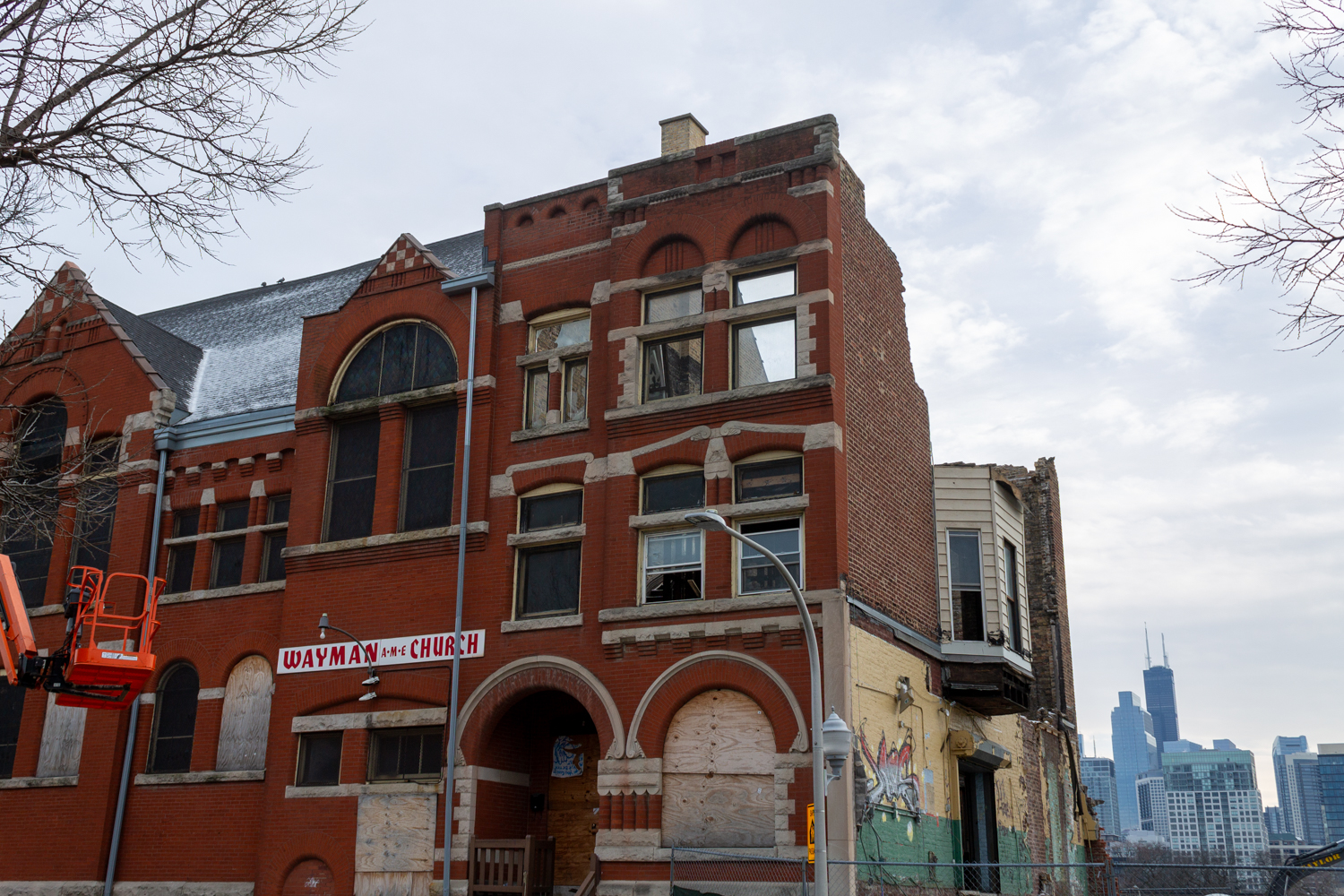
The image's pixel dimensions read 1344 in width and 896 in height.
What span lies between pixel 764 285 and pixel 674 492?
167 inches

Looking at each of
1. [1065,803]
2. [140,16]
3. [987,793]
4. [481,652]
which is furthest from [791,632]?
[1065,803]

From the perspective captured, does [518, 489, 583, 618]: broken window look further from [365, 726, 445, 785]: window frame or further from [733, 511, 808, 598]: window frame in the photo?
[733, 511, 808, 598]: window frame

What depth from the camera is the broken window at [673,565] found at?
70.0ft

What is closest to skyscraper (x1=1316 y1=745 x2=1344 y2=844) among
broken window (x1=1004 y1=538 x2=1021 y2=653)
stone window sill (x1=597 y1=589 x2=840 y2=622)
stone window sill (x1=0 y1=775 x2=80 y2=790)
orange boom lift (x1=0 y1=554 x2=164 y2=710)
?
broken window (x1=1004 y1=538 x2=1021 y2=653)

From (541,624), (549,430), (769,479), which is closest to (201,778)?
(541,624)

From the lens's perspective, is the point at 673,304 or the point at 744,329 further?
the point at 673,304

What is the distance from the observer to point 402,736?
23094mm

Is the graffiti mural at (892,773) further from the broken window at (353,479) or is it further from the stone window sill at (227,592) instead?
the stone window sill at (227,592)

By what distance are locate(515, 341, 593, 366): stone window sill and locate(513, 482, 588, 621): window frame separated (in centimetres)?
262

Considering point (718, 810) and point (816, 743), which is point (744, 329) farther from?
point (816, 743)

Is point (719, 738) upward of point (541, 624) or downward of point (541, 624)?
downward

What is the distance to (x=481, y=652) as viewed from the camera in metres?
22.6

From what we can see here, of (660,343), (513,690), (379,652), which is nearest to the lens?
(513,690)

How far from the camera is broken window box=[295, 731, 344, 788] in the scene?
922 inches
